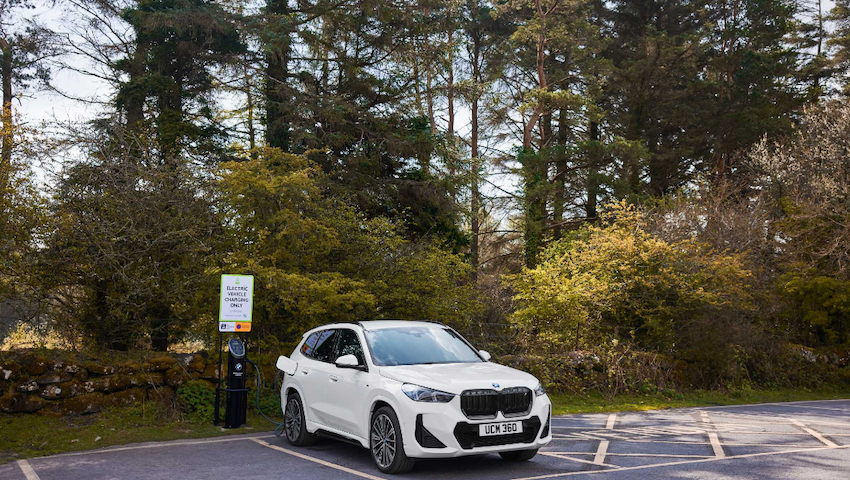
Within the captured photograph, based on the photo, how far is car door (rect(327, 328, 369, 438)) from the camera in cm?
801

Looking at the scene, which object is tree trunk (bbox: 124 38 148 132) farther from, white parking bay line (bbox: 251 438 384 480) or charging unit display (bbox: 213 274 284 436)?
white parking bay line (bbox: 251 438 384 480)

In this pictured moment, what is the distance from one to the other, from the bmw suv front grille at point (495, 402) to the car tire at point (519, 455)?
0.81 metres

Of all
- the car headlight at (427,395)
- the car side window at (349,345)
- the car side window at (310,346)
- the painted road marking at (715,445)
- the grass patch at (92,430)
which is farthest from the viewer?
the car side window at (310,346)

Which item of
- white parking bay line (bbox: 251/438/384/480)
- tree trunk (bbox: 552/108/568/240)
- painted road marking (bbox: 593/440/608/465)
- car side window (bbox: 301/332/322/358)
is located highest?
tree trunk (bbox: 552/108/568/240)

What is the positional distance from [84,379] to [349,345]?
4643 mm

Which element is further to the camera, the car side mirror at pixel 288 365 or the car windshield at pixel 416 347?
the car side mirror at pixel 288 365

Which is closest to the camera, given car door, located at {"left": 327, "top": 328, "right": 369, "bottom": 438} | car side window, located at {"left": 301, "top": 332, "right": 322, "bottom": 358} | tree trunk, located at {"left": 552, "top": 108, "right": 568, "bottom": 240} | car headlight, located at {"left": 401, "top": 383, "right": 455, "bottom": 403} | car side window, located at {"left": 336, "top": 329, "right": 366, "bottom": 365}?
car headlight, located at {"left": 401, "top": 383, "right": 455, "bottom": 403}

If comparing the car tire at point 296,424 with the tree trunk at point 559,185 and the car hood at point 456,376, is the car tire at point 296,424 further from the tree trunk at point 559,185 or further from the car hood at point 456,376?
the tree trunk at point 559,185

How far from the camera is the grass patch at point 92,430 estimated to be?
30.4ft

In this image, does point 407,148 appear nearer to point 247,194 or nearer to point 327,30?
point 327,30

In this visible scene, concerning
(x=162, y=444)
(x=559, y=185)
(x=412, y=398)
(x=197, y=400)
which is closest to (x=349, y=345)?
(x=412, y=398)

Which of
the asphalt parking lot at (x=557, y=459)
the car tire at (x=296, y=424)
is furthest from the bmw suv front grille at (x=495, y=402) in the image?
the car tire at (x=296, y=424)

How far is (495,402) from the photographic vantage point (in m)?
7.45

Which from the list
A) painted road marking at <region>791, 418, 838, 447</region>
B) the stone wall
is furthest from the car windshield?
painted road marking at <region>791, 418, 838, 447</region>
